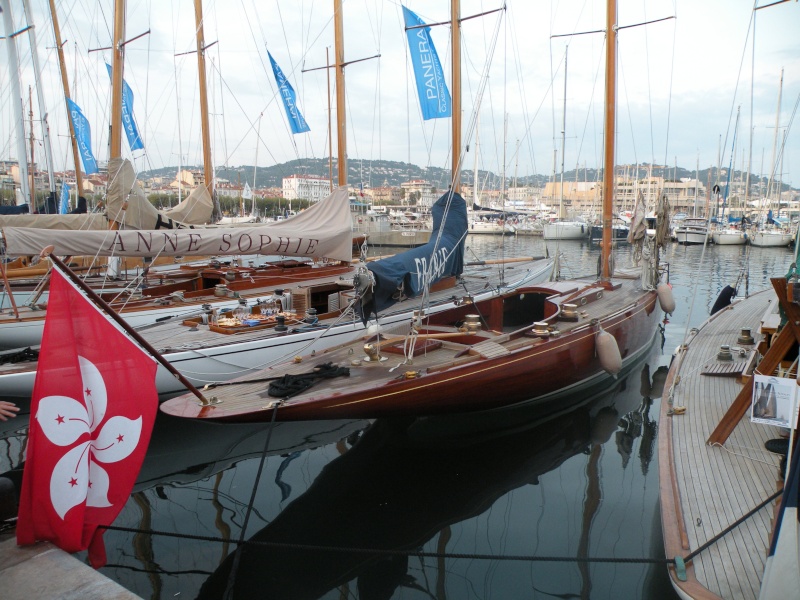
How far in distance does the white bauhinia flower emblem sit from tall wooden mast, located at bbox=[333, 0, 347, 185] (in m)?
9.73


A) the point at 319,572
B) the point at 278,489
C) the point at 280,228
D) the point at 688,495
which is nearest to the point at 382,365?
the point at 278,489

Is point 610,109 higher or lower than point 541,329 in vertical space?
higher

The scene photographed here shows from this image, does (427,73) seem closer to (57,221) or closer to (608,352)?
(608,352)

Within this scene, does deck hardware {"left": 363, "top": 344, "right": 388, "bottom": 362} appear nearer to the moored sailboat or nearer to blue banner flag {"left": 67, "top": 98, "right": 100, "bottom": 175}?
the moored sailboat

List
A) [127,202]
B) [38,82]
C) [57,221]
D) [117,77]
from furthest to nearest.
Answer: [38,82] < [57,221] < [127,202] < [117,77]

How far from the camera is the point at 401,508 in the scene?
653cm

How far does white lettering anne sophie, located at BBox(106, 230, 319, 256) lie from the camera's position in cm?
957

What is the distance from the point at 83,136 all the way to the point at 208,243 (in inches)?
590

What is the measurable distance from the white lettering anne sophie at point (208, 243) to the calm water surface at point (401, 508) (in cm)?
304

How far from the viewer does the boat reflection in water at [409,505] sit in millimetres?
5246

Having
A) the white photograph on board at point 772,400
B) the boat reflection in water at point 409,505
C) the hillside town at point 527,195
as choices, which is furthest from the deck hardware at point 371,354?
the hillside town at point 527,195

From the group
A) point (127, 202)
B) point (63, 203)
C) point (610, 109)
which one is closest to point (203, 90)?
point (127, 202)

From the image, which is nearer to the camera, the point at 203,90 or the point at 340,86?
the point at 340,86

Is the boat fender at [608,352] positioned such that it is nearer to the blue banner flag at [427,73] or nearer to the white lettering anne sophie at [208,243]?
the white lettering anne sophie at [208,243]
